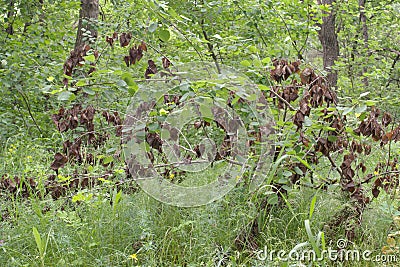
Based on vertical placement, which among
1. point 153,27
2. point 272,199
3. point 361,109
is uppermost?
point 153,27

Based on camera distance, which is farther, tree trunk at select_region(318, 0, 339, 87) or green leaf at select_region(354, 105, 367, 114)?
tree trunk at select_region(318, 0, 339, 87)

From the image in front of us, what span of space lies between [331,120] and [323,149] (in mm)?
299

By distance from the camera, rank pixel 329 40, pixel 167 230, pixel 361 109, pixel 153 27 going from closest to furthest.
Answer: pixel 361 109 < pixel 153 27 < pixel 167 230 < pixel 329 40

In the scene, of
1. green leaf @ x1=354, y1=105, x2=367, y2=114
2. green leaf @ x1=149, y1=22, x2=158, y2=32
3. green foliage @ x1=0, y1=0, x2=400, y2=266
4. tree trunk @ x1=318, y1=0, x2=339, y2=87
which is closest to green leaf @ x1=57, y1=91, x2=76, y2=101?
green foliage @ x1=0, y1=0, x2=400, y2=266

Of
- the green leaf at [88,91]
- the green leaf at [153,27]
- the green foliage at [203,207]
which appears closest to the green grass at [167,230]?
the green foliage at [203,207]

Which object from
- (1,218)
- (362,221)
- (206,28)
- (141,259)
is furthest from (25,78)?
(362,221)

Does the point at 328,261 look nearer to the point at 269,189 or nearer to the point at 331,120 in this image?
the point at 269,189

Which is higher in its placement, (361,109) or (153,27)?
(153,27)

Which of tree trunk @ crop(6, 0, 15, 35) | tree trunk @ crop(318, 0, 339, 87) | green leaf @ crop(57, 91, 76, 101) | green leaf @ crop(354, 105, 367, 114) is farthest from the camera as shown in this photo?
tree trunk @ crop(318, 0, 339, 87)

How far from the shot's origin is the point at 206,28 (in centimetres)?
596

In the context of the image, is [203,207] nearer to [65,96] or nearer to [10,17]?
[65,96]

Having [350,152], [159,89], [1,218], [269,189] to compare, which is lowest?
[1,218]

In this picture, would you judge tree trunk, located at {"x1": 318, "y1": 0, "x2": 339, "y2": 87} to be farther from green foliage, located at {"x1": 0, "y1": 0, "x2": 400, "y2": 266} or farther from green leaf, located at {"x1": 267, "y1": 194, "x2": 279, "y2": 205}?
green leaf, located at {"x1": 267, "y1": 194, "x2": 279, "y2": 205}

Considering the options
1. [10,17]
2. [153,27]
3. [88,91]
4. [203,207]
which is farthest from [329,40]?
[88,91]
